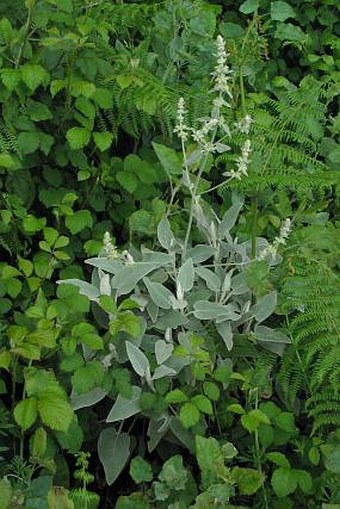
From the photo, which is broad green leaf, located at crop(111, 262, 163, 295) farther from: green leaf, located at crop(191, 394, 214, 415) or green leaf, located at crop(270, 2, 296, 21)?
green leaf, located at crop(270, 2, 296, 21)

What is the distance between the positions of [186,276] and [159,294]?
100 mm

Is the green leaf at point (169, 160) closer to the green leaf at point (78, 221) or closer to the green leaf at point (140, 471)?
the green leaf at point (78, 221)

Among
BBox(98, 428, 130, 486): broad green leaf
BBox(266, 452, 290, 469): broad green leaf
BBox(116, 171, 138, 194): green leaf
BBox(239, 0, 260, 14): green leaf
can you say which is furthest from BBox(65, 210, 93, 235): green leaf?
BBox(239, 0, 260, 14): green leaf

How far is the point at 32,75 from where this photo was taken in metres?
2.78

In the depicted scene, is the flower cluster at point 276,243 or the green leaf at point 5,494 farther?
the flower cluster at point 276,243

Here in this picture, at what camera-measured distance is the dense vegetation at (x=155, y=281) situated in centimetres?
244

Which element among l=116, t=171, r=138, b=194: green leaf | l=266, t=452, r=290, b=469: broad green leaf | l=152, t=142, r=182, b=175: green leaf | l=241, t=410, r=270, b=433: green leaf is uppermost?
l=152, t=142, r=182, b=175: green leaf

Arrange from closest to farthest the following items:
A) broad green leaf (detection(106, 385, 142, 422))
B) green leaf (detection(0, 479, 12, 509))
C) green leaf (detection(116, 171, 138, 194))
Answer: green leaf (detection(0, 479, 12, 509)), broad green leaf (detection(106, 385, 142, 422)), green leaf (detection(116, 171, 138, 194))

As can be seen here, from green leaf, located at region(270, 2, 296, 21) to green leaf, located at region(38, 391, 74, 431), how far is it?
2487 millimetres

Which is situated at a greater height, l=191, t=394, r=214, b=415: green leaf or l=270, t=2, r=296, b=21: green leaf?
l=270, t=2, r=296, b=21: green leaf

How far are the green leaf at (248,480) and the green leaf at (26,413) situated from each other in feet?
1.84

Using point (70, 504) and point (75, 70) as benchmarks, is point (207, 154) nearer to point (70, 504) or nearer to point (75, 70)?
point (75, 70)

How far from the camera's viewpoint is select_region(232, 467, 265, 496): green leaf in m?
2.33

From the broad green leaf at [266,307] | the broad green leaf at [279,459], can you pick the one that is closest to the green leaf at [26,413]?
the broad green leaf at [279,459]
